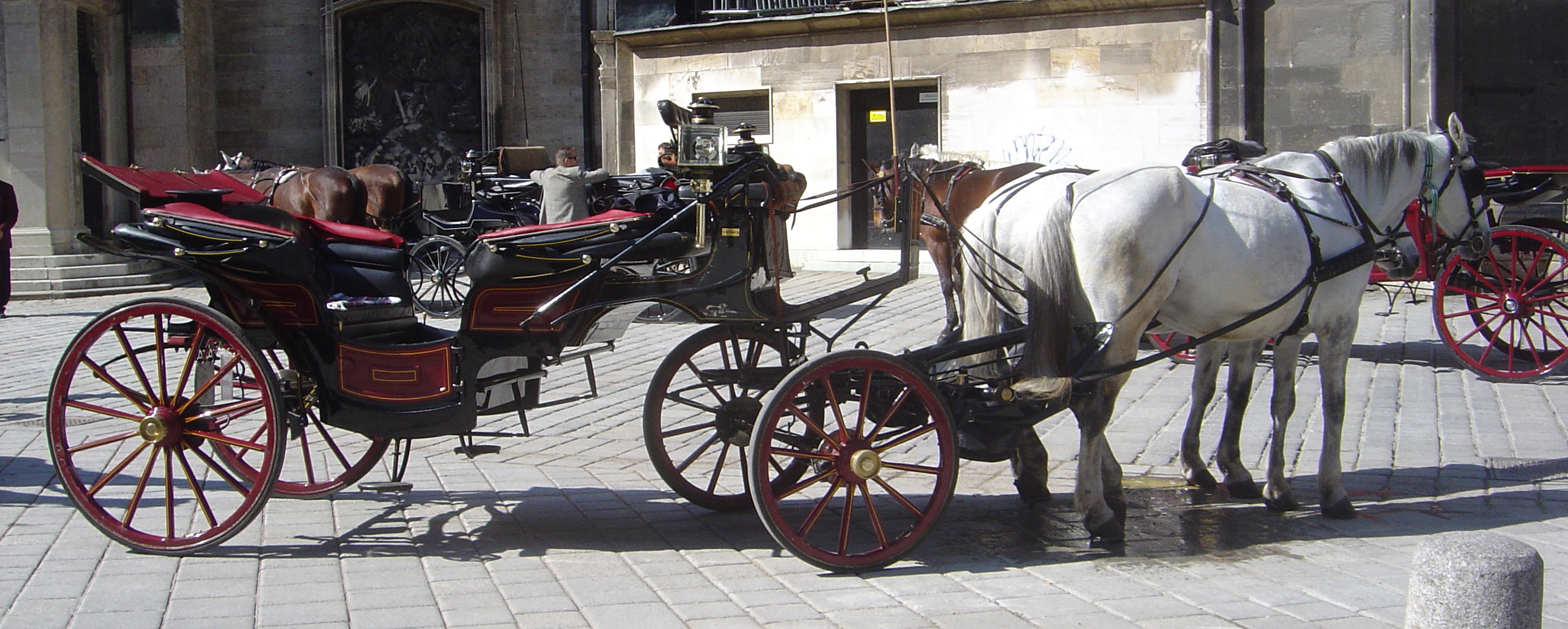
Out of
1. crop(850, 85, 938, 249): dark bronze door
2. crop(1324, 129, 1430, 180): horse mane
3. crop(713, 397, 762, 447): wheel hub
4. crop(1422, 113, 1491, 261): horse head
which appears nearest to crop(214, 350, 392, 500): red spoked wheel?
crop(713, 397, 762, 447): wheel hub

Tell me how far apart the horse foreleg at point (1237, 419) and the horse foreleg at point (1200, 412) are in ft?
0.25

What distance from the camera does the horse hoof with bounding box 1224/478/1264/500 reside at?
5766 mm

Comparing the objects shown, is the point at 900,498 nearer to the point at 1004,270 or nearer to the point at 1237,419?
the point at 1004,270

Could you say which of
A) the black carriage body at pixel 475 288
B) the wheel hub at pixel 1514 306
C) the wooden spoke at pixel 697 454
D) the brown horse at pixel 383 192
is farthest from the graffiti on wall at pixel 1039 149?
the black carriage body at pixel 475 288

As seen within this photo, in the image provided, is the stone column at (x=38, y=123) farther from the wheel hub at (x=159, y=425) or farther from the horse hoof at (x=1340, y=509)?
the horse hoof at (x=1340, y=509)

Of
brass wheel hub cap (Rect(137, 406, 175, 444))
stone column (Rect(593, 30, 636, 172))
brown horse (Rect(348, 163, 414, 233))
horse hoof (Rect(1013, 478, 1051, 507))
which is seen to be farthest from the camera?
stone column (Rect(593, 30, 636, 172))

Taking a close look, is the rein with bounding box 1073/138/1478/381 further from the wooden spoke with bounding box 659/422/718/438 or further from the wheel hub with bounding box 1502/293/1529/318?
the wheel hub with bounding box 1502/293/1529/318

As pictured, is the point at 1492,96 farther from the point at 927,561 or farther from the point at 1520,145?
the point at 927,561

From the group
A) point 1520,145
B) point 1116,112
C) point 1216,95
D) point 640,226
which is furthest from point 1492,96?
point 640,226

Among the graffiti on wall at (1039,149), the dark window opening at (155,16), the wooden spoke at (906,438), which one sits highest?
the dark window opening at (155,16)

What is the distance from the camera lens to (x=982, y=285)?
5.12 meters

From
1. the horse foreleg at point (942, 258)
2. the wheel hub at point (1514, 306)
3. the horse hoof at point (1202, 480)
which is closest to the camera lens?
the horse hoof at point (1202, 480)

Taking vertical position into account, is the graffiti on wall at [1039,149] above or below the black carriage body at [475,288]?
above

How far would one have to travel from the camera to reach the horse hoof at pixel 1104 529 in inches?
193
